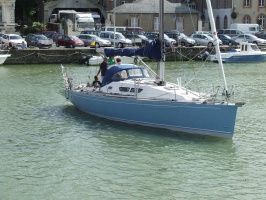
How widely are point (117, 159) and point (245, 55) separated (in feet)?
120

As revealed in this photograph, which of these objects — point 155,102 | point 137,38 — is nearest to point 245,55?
point 137,38

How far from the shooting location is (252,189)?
57.4 feet

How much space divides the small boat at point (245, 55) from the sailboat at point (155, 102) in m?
29.1

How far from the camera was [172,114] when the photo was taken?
75.2 ft

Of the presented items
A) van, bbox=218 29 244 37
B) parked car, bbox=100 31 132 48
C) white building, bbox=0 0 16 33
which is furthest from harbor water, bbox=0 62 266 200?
white building, bbox=0 0 16 33

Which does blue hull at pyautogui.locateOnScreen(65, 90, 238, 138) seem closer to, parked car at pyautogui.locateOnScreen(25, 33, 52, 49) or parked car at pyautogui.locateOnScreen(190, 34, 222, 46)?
parked car at pyautogui.locateOnScreen(25, 33, 52, 49)

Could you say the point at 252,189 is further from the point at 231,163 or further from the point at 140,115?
the point at 140,115

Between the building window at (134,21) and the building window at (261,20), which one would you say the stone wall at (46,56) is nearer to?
the building window at (134,21)

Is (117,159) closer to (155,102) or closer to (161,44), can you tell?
(155,102)

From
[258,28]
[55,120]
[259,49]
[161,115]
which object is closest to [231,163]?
[161,115]

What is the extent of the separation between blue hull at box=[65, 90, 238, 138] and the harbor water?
31 cm

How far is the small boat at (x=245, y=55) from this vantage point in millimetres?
54769

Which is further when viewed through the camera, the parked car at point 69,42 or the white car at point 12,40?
the parked car at point 69,42

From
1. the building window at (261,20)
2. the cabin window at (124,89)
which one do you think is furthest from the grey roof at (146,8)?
the cabin window at (124,89)
